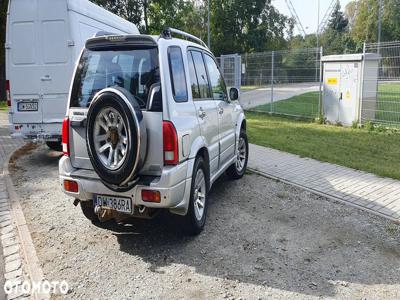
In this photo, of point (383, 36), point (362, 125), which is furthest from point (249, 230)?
point (383, 36)

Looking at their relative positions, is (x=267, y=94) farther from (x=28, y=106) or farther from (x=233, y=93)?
(x=233, y=93)

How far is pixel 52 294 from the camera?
3686 mm

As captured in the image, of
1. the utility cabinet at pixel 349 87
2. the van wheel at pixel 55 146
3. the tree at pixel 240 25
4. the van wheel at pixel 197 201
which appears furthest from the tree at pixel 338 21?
the van wheel at pixel 197 201

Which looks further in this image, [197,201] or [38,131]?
[38,131]

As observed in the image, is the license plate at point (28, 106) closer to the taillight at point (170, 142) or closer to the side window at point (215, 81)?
the side window at point (215, 81)

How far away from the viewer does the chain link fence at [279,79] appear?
49.1 feet

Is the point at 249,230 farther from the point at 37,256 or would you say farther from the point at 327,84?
the point at 327,84

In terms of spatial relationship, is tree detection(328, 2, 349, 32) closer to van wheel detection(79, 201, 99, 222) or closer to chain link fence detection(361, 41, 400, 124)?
chain link fence detection(361, 41, 400, 124)

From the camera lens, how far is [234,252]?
439 cm

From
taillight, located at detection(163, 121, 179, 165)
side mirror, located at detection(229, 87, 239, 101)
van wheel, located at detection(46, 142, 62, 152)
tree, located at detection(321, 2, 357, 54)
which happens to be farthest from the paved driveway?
tree, located at detection(321, 2, 357, 54)

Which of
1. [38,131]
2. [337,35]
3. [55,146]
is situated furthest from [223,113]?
[337,35]

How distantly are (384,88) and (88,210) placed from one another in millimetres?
9686

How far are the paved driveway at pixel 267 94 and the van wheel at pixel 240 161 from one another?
991 cm

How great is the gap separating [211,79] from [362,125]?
25.7 feet
